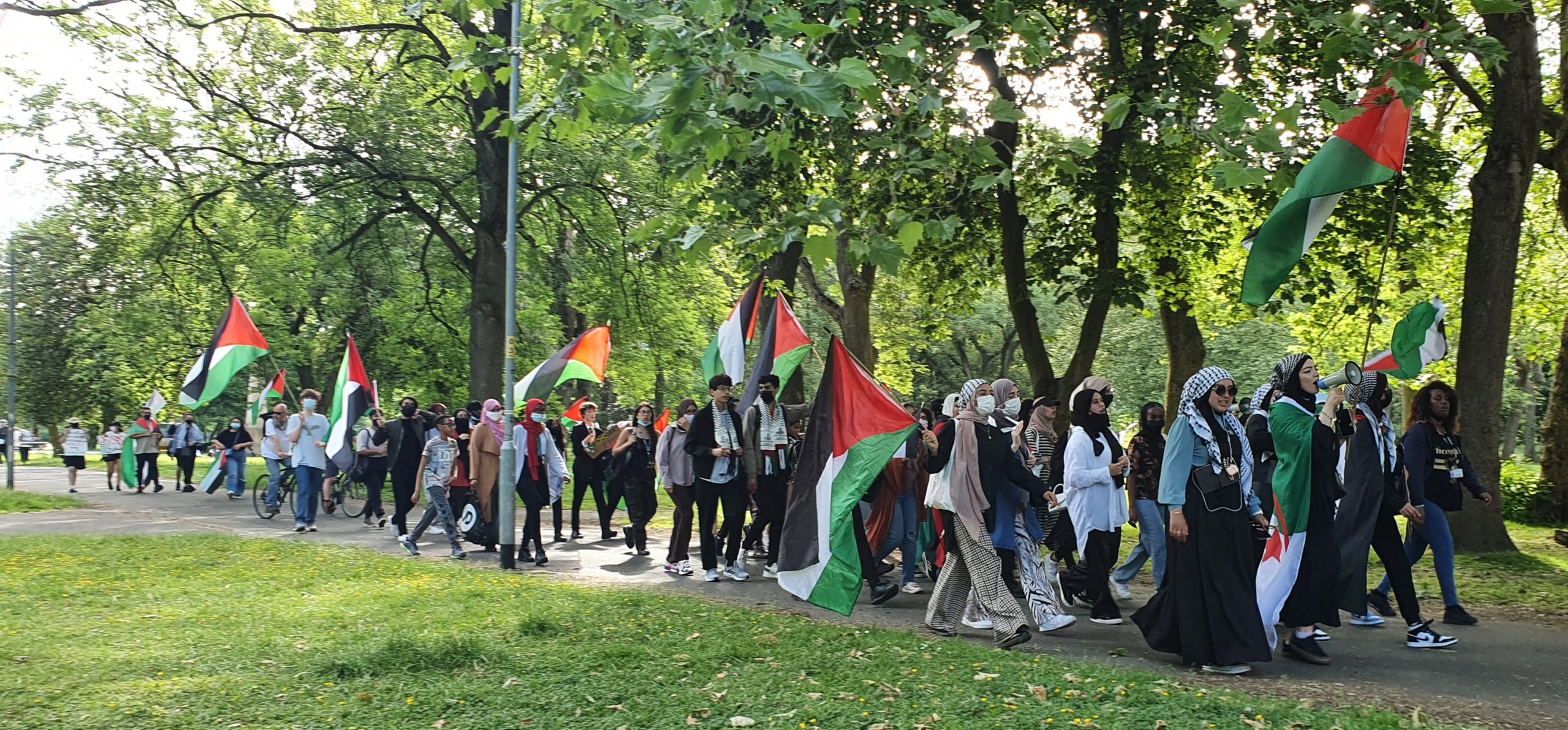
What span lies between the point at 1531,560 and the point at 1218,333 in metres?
36.3

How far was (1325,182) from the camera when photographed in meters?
8.04

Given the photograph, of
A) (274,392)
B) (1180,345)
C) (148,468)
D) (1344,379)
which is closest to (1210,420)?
(1344,379)

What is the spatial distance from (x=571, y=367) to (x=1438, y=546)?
1146 cm

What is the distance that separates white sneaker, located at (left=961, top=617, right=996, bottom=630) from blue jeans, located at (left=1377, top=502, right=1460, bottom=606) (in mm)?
3233

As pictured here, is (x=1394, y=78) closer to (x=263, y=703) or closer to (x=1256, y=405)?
(x=1256, y=405)

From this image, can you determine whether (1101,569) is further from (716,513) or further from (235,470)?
(235,470)

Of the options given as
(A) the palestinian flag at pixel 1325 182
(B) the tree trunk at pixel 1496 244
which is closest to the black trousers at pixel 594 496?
(B) the tree trunk at pixel 1496 244

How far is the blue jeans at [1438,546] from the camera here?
32.6ft

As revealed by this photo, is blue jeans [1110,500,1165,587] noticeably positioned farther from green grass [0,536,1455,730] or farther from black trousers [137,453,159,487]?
black trousers [137,453,159,487]

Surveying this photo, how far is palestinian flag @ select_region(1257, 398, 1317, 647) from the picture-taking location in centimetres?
862

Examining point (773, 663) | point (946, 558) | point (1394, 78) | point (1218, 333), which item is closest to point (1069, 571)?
point (946, 558)

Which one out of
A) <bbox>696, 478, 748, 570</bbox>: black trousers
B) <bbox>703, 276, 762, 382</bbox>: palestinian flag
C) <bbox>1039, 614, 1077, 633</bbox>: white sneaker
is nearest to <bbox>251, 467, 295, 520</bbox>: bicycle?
<bbox>703, 276, 762, 382</bbox>: palestinian flag

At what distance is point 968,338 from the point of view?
55812 millimetres

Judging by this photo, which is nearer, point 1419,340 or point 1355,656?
point 1355,656
